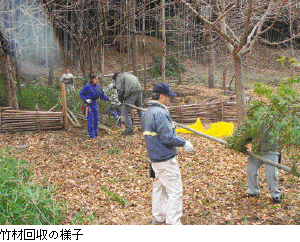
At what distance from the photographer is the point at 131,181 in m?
5.13

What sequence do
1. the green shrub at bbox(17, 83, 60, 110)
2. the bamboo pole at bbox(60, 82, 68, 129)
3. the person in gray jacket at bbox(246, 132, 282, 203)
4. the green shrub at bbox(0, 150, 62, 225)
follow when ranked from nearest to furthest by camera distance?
the green shrub at bbox(0, 150, 62, 225) → the person in gray jacket at bbox(246, 132, 282, 203) → the bamboo pole at bbox(60, 82, 68, 129) → the green shrub at bbox(17, 83, 60, 110)

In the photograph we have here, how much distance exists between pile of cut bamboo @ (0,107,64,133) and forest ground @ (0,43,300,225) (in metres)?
0.25

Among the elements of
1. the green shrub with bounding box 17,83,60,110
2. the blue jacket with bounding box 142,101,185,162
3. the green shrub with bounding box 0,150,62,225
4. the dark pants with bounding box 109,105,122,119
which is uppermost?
the blue jacket with bounding box 142,101,185,162

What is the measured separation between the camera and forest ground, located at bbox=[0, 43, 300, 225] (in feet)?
12.5

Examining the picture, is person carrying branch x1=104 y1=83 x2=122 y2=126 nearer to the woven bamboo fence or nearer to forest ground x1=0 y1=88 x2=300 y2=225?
forest ground x1=0 y1=88 x2=300 y2=225

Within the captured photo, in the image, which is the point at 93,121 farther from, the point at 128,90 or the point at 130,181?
the point at 130,181

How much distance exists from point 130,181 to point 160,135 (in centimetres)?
217

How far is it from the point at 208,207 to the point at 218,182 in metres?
0.88

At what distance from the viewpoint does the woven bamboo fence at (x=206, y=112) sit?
866 cm

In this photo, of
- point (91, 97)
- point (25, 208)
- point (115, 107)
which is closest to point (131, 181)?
point (25, 208)

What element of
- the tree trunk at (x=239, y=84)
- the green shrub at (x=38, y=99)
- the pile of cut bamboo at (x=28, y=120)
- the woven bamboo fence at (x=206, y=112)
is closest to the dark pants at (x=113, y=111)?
the pile of cut bamboo at (x=28, y=120)

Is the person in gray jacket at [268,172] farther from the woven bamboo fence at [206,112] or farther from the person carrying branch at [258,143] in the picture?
the woven bamboo fence at [206,112]

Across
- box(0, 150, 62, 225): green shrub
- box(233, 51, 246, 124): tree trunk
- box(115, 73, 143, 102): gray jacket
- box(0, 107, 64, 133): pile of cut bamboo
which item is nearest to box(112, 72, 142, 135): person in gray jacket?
box(115, 73, 143, 102): gray jacket

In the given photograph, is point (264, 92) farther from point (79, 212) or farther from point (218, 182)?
point (79, 212)
